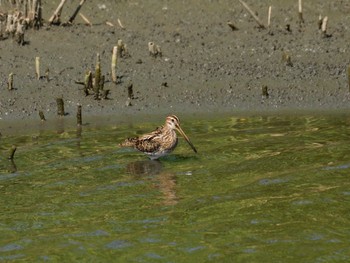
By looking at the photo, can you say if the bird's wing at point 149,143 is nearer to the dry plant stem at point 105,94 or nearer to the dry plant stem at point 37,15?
the dry plant stem at point 105,94

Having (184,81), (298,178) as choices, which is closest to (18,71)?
(184,81)

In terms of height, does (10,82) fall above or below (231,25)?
below

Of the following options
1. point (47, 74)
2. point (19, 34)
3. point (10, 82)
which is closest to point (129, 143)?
point (10, 82)

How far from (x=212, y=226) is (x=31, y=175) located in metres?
3.62

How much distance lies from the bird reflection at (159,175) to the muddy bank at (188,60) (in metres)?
3.90

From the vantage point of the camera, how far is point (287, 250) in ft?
33.6

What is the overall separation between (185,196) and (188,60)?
858cm

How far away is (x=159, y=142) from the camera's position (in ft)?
48.6

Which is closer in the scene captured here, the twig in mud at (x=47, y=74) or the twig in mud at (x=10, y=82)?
the twig in mud at (x=10, y=82)

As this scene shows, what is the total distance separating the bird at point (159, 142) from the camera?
14.9 meters

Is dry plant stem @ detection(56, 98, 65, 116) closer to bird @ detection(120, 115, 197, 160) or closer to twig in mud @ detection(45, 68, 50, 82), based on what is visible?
twig in mud @ detection(45, 68, 50, 82)

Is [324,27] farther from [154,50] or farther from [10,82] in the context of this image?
[10,82]

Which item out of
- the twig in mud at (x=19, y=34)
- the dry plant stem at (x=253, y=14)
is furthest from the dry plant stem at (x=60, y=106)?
the dry plant stem at (x=253, y=14)

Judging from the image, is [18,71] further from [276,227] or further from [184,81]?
[276,227]
